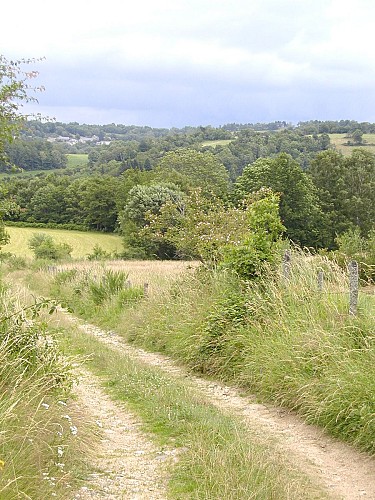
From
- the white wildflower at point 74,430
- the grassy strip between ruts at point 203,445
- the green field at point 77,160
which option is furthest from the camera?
the green field at point 77,160

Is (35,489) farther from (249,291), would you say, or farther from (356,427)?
(249,291)

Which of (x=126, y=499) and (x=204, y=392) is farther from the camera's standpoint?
(x=204, y=392)

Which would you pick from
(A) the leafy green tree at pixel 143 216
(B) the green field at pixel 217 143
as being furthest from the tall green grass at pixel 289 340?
(B) the green field at pixel 217 143

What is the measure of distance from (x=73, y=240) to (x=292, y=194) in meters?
25.3

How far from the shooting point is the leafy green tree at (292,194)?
55.2 metres

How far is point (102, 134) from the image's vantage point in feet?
613

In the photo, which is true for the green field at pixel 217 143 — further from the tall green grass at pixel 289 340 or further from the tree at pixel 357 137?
the tall green grass at pixel 289 340

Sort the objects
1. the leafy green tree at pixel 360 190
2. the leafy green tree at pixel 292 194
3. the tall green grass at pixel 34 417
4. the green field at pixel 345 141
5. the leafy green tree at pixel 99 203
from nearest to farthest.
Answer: the tall green grass at pixel 34 417 → the leafy green tree at pixel 292 194 → the leafy green tree at pixel 360 190 → the leafy green tree at pixel 99 203 → the green field at pixel 345 141

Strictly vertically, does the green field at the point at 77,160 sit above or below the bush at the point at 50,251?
above

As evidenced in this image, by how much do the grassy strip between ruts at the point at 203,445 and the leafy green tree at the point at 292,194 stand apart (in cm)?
4702

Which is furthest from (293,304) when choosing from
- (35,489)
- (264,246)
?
(35,489)

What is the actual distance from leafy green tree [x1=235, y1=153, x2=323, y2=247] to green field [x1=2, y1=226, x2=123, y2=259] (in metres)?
16.0

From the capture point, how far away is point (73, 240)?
66000 millimetres

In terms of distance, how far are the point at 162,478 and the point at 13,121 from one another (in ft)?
16.2
